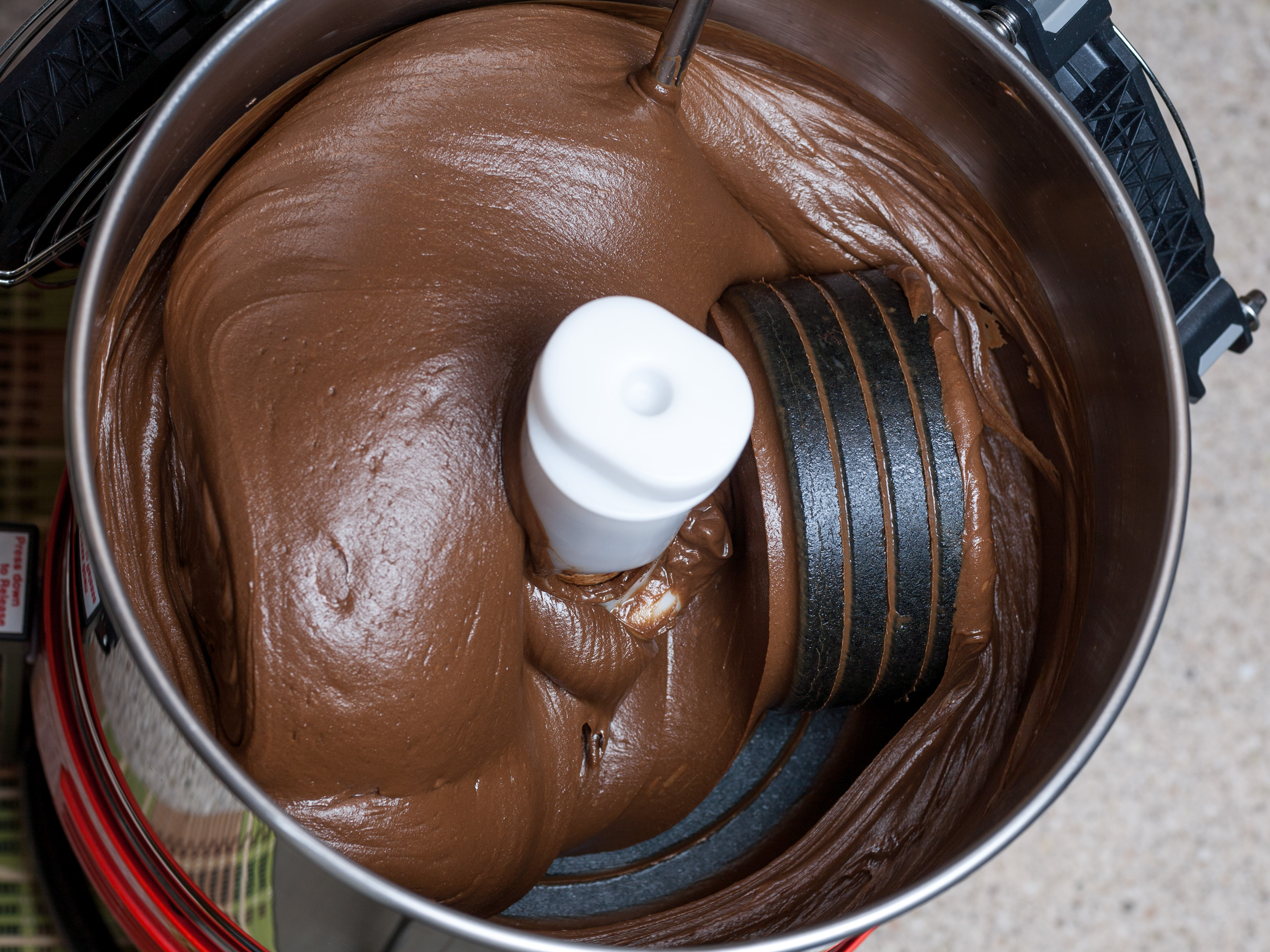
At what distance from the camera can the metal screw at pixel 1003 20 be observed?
0.59m

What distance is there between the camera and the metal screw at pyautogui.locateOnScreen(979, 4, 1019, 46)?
586 mm

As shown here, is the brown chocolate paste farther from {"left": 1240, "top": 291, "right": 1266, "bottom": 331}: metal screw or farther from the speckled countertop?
the speckled countertop

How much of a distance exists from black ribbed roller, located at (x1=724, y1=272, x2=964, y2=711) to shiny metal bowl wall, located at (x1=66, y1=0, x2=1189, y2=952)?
3.3 inches

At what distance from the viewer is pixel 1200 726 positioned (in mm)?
1021

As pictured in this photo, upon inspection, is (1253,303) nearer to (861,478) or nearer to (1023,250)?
(1023,250)

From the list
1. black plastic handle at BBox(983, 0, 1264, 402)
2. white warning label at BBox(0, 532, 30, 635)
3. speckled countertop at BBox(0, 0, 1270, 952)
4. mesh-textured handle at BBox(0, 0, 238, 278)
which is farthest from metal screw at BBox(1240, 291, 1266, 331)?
white warning label at BBox(0, 532, 30, 635)

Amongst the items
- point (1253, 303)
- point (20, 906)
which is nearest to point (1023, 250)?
point (1253, 303)

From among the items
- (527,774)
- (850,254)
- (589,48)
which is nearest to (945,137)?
(850,254)

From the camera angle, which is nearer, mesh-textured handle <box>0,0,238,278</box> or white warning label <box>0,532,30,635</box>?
mesh-textured handle <box>0,0,238,278</box>

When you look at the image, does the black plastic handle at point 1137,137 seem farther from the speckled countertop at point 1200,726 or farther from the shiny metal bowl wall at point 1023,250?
the speckled countertop at point 1200,726

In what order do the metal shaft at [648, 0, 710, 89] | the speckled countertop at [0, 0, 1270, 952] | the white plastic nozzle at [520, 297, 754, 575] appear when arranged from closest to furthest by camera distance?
the white plastic nozzle at [520, 297, 754, 575] → the metal shaft at [648, 0, 710, 89] → the speckled countertop at [0, 0, 1270, 952]

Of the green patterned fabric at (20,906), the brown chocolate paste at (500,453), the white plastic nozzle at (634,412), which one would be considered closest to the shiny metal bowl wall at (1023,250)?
the brown chocolate paste at (500,453)

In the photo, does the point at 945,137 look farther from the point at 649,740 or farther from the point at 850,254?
the point at 649,740

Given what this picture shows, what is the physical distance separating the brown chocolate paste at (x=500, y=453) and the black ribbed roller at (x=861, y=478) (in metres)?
0.01
